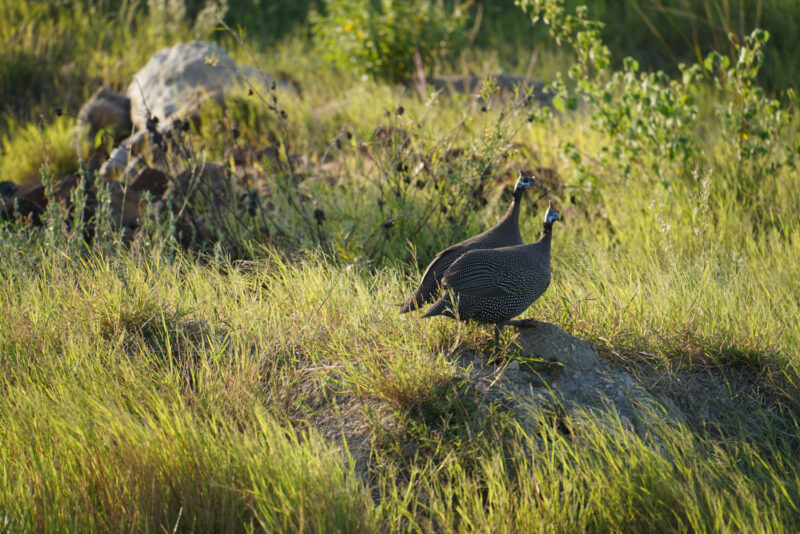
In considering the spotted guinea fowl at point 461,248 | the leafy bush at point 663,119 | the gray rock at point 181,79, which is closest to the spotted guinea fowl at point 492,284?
the spotted guinea fowl at point 461,248

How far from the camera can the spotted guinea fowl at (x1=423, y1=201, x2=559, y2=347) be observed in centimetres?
308

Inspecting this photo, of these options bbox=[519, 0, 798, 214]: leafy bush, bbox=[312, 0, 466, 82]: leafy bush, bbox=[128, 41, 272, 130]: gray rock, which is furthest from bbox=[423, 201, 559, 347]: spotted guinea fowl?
bbox=[312, 0, 466, 82]: leafy bush

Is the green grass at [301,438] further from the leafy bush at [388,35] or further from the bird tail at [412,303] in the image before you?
the leafy bush at [388,35]

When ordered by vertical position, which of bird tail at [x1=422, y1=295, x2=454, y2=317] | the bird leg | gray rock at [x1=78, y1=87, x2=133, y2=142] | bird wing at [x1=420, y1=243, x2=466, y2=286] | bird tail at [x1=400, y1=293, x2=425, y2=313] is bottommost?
gray rock at [x1=78, y1=87, x2=133, y2=142]

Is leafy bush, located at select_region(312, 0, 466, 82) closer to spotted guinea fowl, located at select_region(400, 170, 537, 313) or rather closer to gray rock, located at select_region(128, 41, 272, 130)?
gray rock, located at select_region(128, 41, 272, 130)

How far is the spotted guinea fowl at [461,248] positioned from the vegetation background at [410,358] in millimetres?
144

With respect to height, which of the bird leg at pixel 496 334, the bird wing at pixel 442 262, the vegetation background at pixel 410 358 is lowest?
the vegetation background at pixel 410 358

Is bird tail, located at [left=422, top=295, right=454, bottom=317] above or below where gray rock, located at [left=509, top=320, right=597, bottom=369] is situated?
above

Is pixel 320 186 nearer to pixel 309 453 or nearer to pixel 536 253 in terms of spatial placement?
pixel 536 253

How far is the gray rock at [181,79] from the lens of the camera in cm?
795

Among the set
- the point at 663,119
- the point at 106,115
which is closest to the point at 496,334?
the point at 663,119

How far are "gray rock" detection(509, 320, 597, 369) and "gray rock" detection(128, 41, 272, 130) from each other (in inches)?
215

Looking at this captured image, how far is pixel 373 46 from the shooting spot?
8.24 m

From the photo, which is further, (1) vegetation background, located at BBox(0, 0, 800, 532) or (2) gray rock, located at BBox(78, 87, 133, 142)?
(2) gray rock, located at BBox(78, 87, 133, 142)
